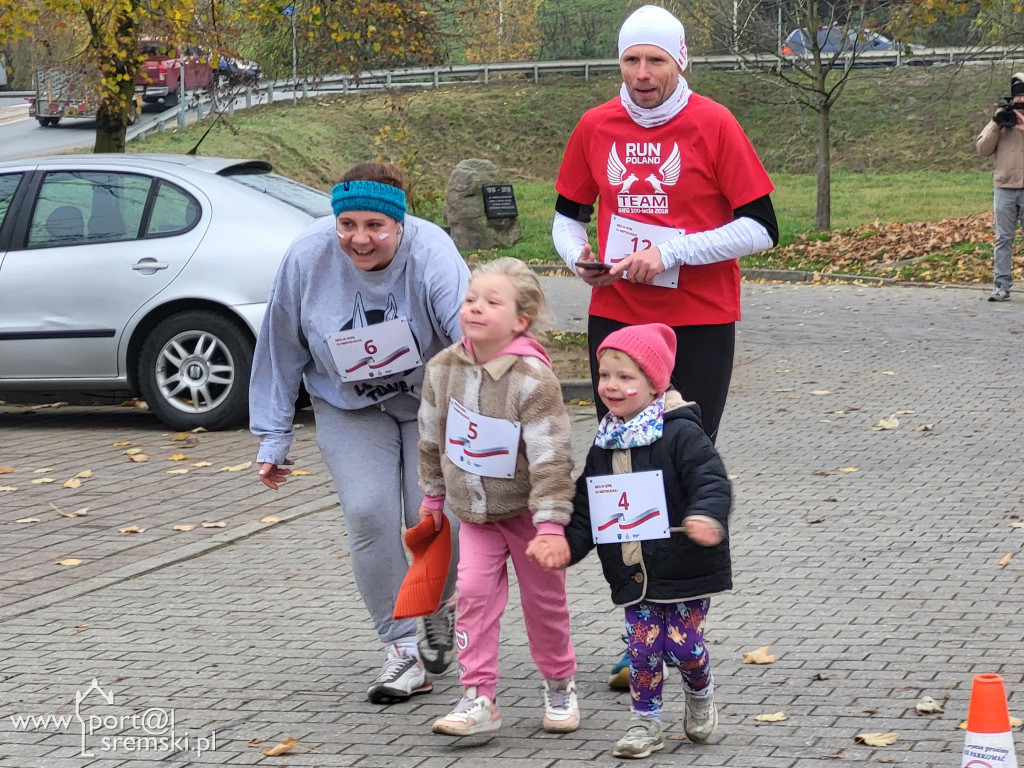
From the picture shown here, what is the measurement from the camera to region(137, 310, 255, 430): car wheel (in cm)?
963

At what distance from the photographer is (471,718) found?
426cm

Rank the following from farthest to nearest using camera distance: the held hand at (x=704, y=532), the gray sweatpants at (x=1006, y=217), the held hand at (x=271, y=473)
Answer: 1. the gray sweatpants at (x=1006, y=217)
2. the held hand at (x=271, y=473)
3. the held hand at (x=704, y=532)

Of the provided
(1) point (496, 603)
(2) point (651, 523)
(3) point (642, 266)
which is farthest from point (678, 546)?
(3) point (642, 266)

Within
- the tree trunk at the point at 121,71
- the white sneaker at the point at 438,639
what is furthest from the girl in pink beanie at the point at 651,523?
the tree trunk at the point at 121,71

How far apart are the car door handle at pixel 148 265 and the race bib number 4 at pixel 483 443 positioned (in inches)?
229

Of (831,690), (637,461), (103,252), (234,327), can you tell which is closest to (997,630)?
(831,690)

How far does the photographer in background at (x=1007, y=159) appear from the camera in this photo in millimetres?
15203

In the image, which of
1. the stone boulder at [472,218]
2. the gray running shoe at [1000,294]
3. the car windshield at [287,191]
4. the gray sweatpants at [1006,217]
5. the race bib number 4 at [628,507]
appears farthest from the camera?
the stone boulder at [472,218]

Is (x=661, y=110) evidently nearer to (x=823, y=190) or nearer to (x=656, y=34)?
(x=656, y=34)

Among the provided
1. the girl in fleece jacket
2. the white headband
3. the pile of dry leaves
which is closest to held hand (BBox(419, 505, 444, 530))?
the girl in fleece jacket

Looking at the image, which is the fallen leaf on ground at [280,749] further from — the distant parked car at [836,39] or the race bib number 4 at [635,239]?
the distant parked car at [836,39]

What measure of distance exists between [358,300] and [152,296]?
5.22 metres

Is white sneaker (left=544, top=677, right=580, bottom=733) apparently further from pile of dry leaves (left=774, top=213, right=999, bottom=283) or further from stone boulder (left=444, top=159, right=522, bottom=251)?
stone boulder (left=444, top=159, right=522, bottom=251)

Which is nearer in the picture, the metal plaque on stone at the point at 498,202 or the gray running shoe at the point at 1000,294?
the gray running shoe at the point at 1000,294
